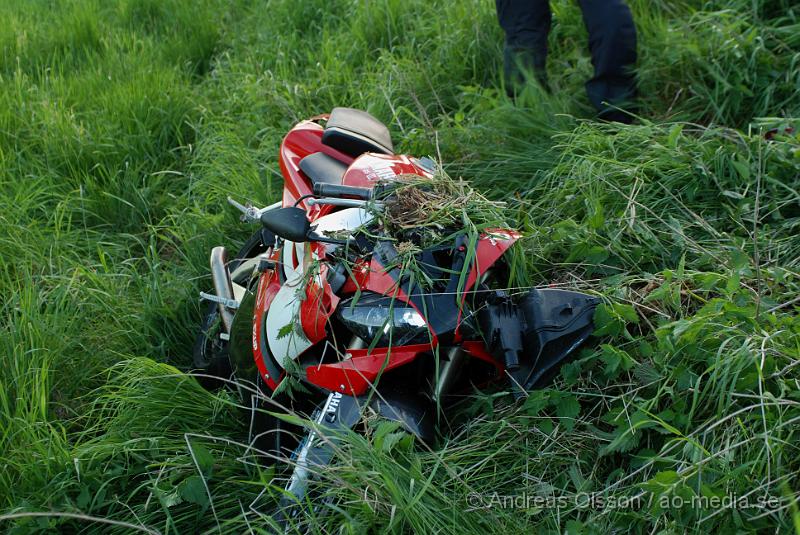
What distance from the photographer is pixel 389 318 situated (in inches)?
Answer: 73.5

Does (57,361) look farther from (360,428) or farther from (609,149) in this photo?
(609,149)

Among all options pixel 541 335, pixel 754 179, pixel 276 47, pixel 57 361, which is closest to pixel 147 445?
pixel 57 361

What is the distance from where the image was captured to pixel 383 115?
3924mm

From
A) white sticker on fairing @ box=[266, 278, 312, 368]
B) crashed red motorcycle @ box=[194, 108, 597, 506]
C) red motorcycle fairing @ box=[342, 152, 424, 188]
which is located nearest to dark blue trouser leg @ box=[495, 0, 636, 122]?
red motorcycle fairing @ box=[342, 152, 424, 188]

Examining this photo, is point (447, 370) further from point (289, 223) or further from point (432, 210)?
point (289, 223)

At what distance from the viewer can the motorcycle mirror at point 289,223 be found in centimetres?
197

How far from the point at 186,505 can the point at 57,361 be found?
87 centimetres

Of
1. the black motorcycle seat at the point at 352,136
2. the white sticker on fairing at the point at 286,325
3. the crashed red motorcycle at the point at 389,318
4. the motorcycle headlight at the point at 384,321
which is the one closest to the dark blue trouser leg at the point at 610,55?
the black motorcycle seat at the point at 352,136

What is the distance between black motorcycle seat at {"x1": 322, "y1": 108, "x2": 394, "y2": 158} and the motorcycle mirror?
0.82m

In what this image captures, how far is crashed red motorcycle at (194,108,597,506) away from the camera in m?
1.89

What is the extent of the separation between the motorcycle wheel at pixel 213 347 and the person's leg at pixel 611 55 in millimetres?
1700

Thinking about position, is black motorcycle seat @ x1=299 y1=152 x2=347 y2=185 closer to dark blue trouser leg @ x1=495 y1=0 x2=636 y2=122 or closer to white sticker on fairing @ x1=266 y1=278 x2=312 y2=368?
white sticker on fairing @ x1=266 y1=278 x2=312 y2=368

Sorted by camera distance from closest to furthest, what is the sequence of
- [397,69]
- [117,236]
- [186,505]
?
[186,505], [117,236], [397,69]

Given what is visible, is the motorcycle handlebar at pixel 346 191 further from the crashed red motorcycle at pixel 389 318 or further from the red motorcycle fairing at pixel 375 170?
the red motorcycle fairing at pixel 375 170
